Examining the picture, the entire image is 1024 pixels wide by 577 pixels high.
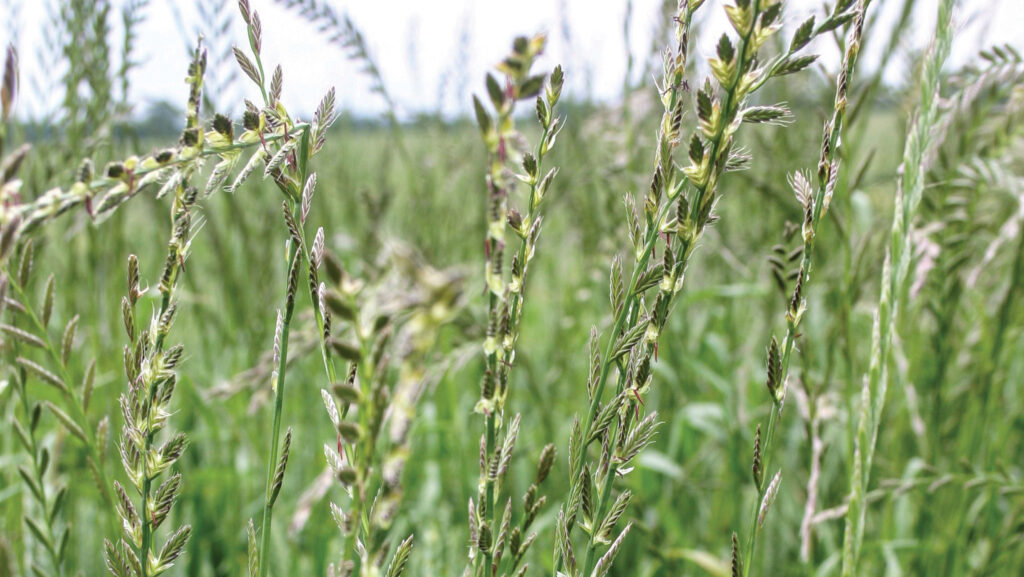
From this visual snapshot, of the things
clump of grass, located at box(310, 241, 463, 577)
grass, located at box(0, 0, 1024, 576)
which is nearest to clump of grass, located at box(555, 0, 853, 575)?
grass, located at box(0, 0, 1024, 576)

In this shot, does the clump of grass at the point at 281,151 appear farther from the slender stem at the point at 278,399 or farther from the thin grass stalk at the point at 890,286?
the thin grass stalk at the point at 890,286

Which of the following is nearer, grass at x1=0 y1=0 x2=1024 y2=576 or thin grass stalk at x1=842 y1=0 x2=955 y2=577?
grass at x1=0 y1=0 x2=1024 y2=576

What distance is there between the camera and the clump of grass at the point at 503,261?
37 centimetres

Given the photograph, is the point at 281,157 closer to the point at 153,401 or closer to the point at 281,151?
the point at 281,151

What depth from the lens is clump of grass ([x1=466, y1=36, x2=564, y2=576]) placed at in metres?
0.37

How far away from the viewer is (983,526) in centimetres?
154

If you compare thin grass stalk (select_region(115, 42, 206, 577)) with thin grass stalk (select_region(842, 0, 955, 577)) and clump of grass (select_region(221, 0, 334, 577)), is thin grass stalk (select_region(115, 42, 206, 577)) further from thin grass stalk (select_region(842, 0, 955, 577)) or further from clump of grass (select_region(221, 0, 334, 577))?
thin grass stalk (select_region(842, 0, 955, 577))

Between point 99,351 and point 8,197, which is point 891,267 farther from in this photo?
point 99,351

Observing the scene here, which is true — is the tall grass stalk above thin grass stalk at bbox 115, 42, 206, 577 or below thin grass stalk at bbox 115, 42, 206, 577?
above

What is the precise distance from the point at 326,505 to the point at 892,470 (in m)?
1.32

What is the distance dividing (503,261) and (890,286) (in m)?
0.42

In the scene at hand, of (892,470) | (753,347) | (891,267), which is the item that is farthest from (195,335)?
(891,267)

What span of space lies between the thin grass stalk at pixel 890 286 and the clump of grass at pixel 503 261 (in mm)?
319

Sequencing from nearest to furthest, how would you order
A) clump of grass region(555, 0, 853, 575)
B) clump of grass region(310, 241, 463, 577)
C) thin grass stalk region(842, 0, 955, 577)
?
clump of grass region(310, 241, 463, 577) < clump of grass region(555, 0, 853, 575) < thin grass stalk region(842, 0, 955, 577)
